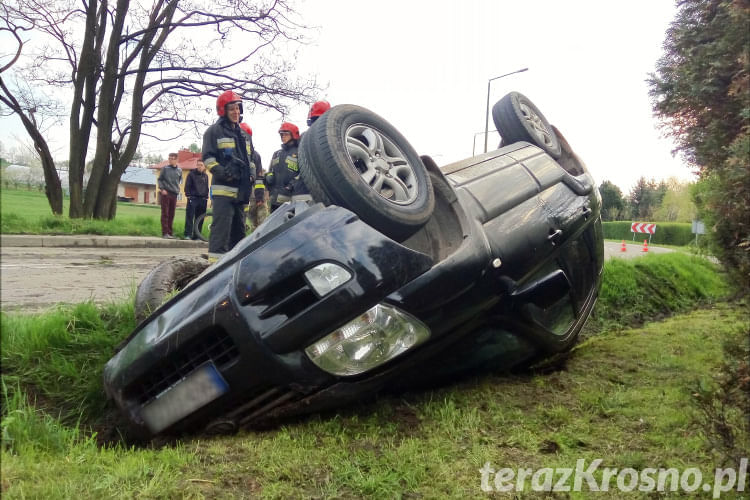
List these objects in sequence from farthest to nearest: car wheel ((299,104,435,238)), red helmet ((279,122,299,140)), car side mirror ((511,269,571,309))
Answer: red helmet ((279,122,299,140)) < car side mirror ((511,269,571,309)) < car wheel ((299,104,435,238))

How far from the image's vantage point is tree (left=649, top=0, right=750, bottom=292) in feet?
6.66

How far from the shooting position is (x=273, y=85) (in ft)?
37.7

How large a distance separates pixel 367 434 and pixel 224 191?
353cm

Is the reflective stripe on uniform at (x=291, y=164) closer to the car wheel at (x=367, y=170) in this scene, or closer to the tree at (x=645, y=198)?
the car wheel at (x=367, y=170)

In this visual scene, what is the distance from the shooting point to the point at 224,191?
515 centimetres

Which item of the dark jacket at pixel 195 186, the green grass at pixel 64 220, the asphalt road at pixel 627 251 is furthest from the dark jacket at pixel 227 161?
the dark jacket at pixel 195 186

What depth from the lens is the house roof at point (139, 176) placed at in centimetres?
824

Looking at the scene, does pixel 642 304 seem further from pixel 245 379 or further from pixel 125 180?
pixel 125 180

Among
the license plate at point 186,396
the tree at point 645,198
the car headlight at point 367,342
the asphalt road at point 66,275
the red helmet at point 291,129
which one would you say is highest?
the red helmet at point 291,129

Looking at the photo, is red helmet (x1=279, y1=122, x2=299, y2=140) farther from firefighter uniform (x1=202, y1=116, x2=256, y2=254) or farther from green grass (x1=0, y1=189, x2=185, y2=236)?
green grass (x1=0, y1=189, x2=185, y2=236)

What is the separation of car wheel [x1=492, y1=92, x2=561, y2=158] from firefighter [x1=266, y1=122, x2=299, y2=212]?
3742 mm

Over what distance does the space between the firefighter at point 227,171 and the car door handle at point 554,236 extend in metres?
3.19

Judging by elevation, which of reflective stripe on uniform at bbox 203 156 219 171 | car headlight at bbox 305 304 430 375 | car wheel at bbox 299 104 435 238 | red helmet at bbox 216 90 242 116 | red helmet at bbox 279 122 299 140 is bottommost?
car headlight at bbox 305 304 430 375

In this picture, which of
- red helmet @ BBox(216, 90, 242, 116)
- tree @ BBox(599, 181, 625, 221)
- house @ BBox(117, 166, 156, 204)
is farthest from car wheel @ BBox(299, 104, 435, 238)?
tree @ BBox(599, 181, 625, 221)
